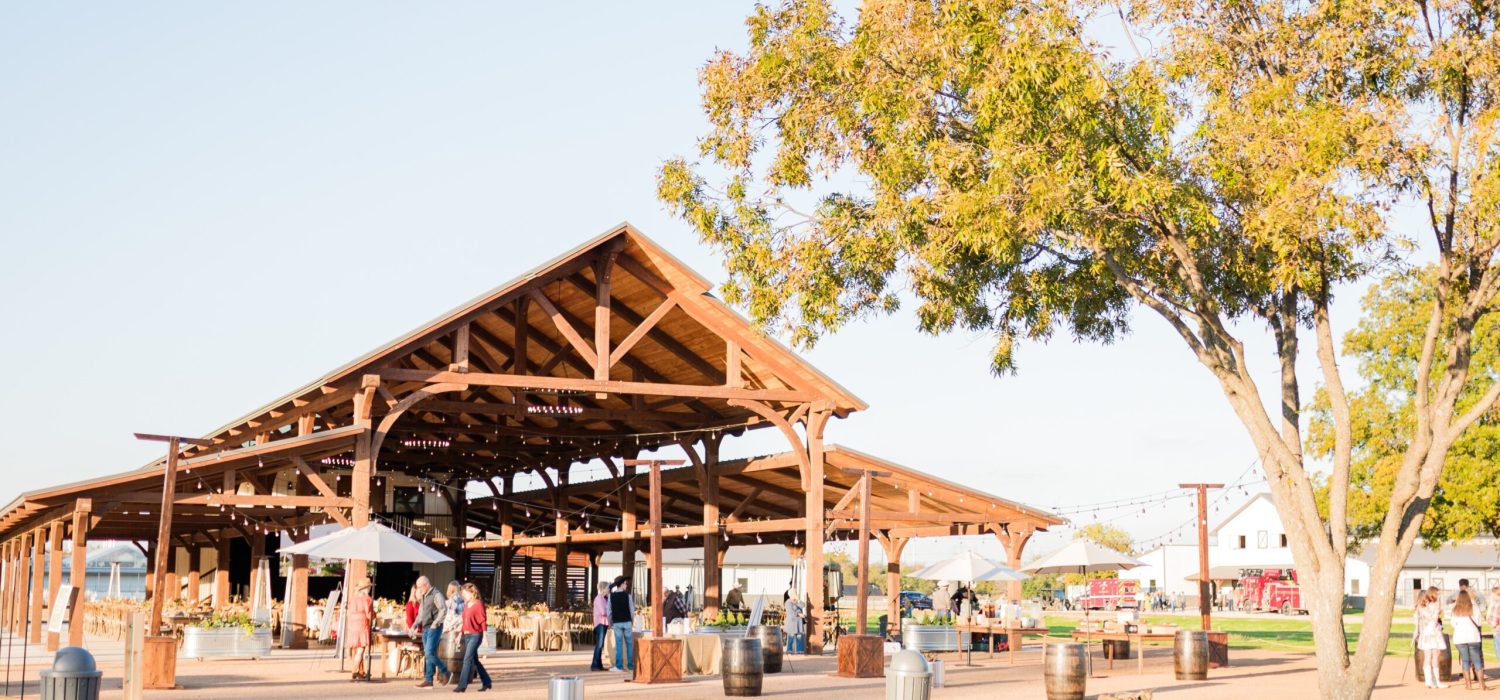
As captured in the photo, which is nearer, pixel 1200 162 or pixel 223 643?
pixel 1200 162

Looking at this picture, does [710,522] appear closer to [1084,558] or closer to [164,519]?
[1084,558]

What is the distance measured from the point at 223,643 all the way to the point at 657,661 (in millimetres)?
7513

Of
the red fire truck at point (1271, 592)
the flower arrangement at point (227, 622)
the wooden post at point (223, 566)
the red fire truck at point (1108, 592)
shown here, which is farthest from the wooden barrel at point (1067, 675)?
the red fire truck at point (1271, 592)

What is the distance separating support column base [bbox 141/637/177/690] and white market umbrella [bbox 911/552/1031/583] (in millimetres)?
12698

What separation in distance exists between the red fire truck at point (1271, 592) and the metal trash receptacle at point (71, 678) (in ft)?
192

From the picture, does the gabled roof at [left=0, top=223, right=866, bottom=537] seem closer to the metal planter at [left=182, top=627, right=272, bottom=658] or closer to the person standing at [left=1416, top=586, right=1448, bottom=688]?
the metal planter at [left=182, top=627, right=272, bottom=658]

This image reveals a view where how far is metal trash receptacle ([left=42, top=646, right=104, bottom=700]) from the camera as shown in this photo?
9.72 meters

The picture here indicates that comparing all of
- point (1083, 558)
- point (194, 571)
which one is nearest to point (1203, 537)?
point (1083, 558)

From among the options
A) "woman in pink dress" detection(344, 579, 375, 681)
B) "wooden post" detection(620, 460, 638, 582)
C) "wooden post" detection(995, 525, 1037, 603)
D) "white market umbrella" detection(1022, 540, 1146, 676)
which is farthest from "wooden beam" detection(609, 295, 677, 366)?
"wooden post" detection(995, 525, 1037, 603)

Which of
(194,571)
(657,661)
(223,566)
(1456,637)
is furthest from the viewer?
(194,571)

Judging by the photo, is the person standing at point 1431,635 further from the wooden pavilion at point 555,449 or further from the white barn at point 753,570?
the white barn at point 753,570

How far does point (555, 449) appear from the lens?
32.4 metres

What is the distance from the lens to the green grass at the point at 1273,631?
3159 cm

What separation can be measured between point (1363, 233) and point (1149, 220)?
6.98 ft
